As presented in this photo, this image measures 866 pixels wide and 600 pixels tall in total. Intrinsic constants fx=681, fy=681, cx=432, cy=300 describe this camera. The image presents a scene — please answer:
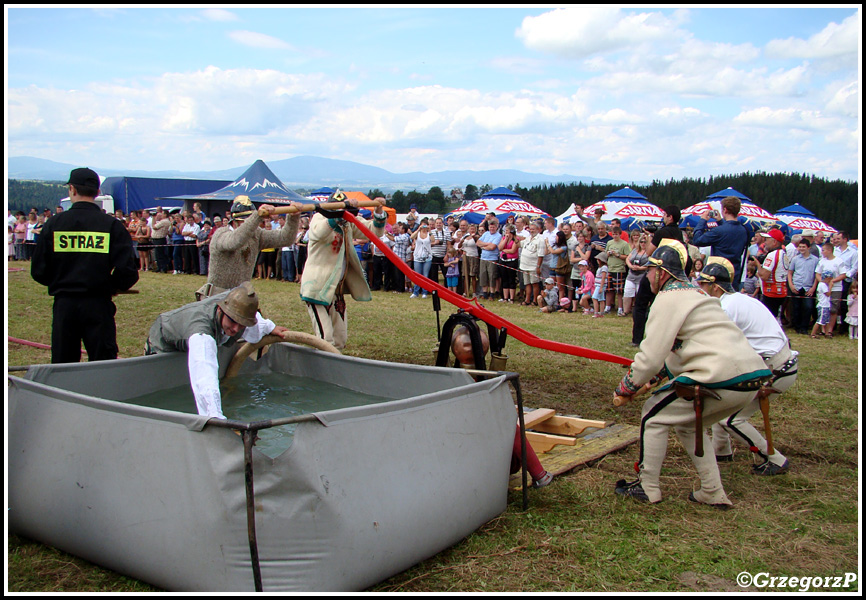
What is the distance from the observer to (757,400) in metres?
4.80

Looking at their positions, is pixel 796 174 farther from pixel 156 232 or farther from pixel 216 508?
pixel 216 508

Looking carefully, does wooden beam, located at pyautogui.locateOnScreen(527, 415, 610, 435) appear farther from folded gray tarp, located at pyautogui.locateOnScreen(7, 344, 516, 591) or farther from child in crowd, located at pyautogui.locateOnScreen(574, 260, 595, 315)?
child in crowd, located at pyautogui.locateOnScreen(574, 260, 595, 315)

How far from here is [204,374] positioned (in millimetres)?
3574

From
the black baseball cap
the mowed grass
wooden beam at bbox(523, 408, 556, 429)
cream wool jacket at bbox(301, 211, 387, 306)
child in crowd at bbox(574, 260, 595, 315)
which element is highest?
the black baseball cap

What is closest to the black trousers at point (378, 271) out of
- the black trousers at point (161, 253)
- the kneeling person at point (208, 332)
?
the black trousers at point (161, 253)

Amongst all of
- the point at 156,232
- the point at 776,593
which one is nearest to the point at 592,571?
the point at 776,593

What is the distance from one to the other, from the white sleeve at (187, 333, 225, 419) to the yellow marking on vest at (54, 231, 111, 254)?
1.46m

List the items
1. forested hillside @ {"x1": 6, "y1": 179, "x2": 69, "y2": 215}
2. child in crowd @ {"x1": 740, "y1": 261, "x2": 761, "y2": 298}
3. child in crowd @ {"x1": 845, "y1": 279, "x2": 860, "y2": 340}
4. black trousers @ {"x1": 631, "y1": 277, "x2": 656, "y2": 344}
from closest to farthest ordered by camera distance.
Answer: black trousers @ {"x1": 631, "y1": 277, "x2": 656, "y2": 344} → child in crowd @ {"x1": 845, "y1": 279, "x2": 860, "y2": 340} → child in crowd @ {"x1": 740, "y1": 261, "x2": 761, "y2": 298} → forested hillside @ {"x1": 6, "y1": 179, "x2": 69, "y2": 215}

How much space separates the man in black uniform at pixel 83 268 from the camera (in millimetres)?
4641

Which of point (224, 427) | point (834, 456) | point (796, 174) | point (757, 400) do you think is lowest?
point (834, 456)

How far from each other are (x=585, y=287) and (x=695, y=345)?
8.80 m

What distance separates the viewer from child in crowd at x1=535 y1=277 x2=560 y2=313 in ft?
42.8

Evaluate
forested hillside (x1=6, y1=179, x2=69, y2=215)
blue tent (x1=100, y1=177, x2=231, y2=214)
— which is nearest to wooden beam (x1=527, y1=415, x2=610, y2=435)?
blue tent (x1=100, y1=177, x2=231, y2=214)

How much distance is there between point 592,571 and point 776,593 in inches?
32.8
